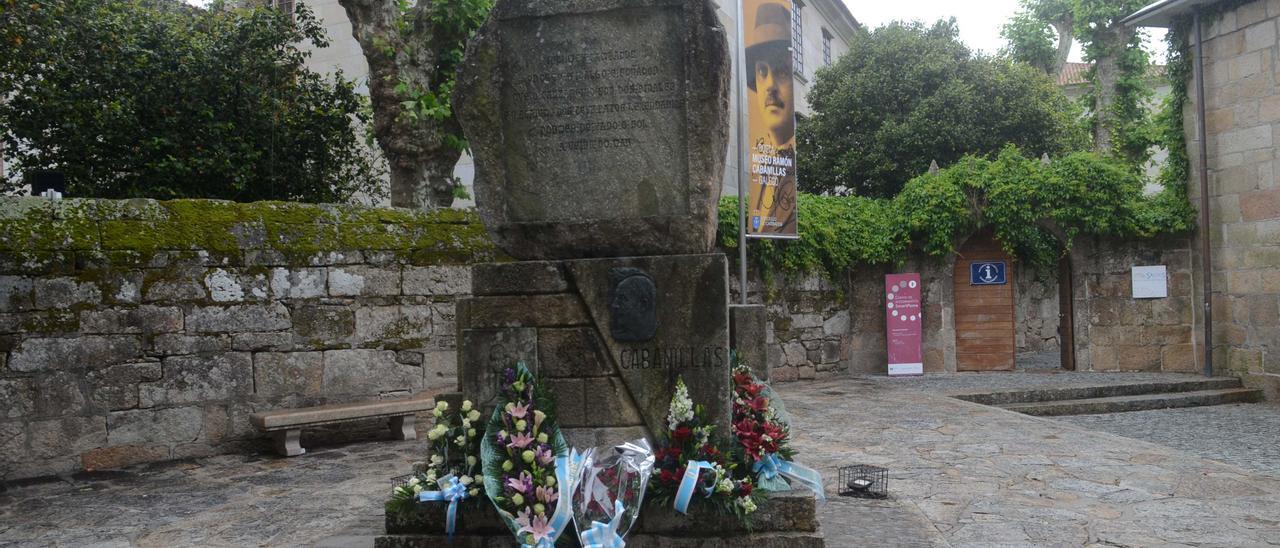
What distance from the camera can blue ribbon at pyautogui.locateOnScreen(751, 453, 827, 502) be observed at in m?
3.78

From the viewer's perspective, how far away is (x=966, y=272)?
44.8 ft

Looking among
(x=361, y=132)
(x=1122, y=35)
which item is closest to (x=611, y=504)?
(x=361, y=132)

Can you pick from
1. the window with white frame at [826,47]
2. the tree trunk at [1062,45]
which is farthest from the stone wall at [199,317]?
the tree trunk at [1062,45]

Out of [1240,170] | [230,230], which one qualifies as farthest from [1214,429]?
[230,230]

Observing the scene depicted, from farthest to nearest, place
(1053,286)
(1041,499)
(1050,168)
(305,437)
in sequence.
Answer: (1053,286), (1050,168), (305,437), (1041,499)

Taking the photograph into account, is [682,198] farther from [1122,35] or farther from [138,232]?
[1122,35]

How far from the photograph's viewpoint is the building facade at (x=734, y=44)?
14.0 metres

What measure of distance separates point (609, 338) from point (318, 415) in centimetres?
400

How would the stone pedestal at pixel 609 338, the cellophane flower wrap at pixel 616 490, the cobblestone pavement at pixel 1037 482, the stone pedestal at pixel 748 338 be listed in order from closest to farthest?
the cellophane flower wrap at pixel 616 490 → the stone pedestal at pixel 609 338 → the stone pedestal at pixel 748 338 → the cobblestone pavement at pixel 1037 482

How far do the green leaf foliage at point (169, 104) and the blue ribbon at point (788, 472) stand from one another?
7.53 meters

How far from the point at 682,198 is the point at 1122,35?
18.8 metres

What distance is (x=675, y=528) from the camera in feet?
11.9

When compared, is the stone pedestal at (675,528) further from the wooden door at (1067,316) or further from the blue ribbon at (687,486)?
the wooden door at (1067,316)

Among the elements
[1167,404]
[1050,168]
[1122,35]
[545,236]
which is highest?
[1122,35]
